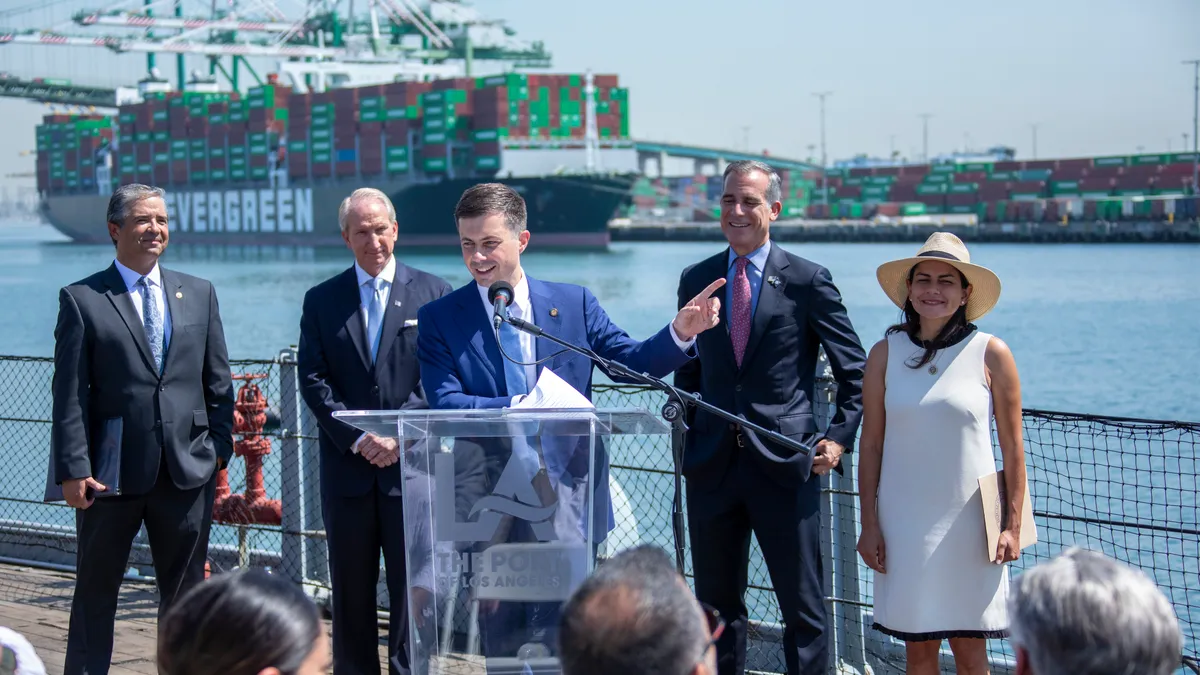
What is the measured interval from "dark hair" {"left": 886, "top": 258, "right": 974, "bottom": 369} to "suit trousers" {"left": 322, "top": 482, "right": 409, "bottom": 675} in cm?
147

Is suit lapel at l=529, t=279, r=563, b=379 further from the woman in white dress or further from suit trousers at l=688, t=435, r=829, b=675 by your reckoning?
the woman in white dress

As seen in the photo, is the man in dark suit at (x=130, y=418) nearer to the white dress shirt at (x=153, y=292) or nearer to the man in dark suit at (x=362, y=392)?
the white dress shirt at (x=153, y=292)

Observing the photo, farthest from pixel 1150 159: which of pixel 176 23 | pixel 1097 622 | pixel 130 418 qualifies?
pixel 1097 622

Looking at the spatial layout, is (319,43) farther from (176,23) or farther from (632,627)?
(632,627)

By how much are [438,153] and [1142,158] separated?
43520mm

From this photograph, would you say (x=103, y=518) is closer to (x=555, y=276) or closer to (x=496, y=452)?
(x=496, y=452)

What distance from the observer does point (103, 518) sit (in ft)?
11.6

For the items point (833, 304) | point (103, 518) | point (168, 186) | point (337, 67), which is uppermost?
point (337, 67)

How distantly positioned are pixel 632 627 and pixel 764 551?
189 cm

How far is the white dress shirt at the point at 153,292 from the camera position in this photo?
3.58 metres

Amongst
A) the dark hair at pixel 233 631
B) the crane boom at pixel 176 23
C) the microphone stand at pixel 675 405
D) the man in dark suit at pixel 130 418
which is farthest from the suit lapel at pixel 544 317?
the crane boom at pixel 176 23

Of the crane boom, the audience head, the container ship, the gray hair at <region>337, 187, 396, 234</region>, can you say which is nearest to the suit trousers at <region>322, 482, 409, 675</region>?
the gray hair at <region>337, 187, 396, 234</region>

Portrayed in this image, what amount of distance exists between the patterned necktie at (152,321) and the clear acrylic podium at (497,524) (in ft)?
4.01

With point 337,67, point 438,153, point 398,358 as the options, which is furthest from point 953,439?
point 337,67
